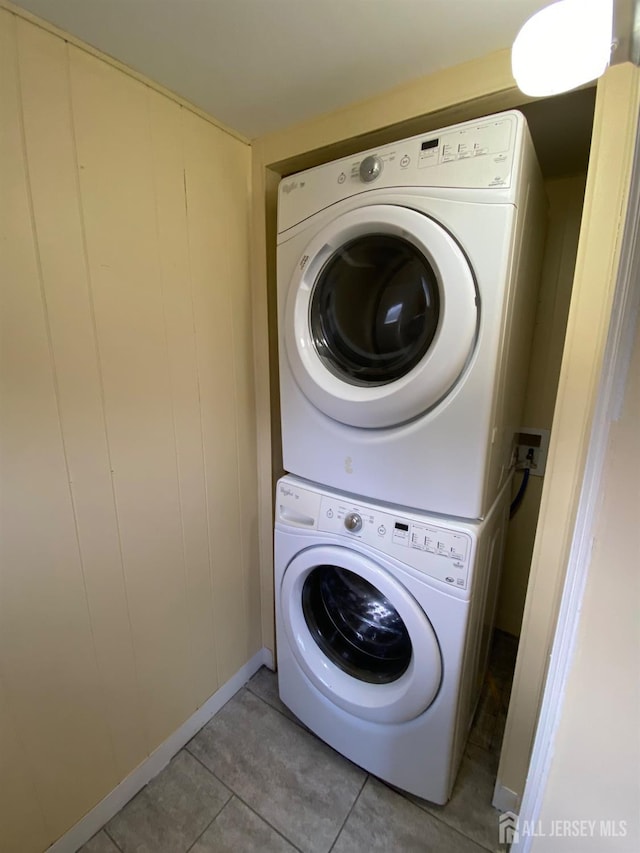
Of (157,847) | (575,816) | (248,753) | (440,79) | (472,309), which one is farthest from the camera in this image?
(248,753)

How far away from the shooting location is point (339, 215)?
0.95m

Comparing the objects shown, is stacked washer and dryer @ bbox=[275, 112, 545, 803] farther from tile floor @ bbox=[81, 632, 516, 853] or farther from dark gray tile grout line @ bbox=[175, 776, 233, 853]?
dark gray tile grout line @ bbox=[175, 776, 233, 853]

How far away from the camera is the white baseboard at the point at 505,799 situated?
1082 millimetres

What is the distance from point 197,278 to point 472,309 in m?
0.77

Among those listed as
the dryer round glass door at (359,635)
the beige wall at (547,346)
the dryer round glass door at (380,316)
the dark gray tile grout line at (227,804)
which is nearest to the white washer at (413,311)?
the dryer round glass door at (380,316)

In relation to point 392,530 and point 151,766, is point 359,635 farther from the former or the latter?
point 151,766

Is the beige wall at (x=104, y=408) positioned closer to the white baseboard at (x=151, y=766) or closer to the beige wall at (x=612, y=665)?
the white baseboard at (x=151, y=766)

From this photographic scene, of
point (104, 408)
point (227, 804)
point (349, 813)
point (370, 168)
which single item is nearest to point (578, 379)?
point (370, 168)

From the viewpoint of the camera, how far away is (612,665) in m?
0.44

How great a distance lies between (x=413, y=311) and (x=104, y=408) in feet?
2.62

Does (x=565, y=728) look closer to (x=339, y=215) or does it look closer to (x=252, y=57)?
(x=339, y=215)

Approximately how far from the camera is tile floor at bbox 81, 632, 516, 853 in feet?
3.42

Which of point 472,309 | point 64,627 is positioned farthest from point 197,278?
point 64,627

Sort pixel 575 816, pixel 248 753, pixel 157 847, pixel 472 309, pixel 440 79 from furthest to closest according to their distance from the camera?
pixel 248 753 < pixel 157 847 < pixel 440 79 < pixel 472 309 < pixel 575 816
